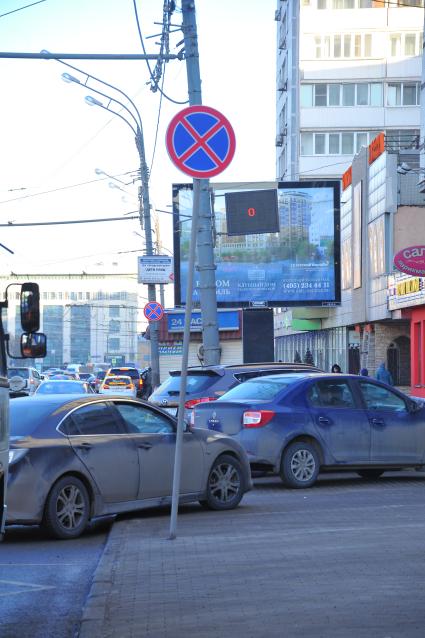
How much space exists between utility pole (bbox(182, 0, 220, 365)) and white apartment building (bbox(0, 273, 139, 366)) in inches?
3339

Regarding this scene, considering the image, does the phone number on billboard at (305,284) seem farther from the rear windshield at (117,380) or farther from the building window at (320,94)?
the building window at (320,94)

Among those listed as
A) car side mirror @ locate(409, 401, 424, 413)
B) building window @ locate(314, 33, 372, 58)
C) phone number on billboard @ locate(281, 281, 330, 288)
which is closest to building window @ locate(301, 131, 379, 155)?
building window @ locate(314, 33, 372, 58)

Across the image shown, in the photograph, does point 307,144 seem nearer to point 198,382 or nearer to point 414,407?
point 198,382

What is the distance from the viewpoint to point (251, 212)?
36.1m

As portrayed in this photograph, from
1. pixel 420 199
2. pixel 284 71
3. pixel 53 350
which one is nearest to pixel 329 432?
pixel 420 199

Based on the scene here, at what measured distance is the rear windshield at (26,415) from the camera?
36.3ft

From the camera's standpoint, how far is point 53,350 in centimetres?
12838

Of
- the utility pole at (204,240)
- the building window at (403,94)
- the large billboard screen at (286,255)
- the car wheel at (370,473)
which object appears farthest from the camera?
the building window at (403,94)

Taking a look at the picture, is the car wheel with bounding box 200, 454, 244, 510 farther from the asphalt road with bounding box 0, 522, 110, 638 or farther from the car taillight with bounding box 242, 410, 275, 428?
the car taillight with bounding box 242, 410, 275, 428

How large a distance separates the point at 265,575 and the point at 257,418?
6.88 metres

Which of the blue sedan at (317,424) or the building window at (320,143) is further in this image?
the building window at (320,143)

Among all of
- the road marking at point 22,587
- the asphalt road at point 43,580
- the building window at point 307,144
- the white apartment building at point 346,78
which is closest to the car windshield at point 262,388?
the asphalt road at point 43,580

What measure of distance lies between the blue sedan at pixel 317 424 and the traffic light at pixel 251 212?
65.4 feet

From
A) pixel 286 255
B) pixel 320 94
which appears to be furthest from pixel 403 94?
pixel 286 255
